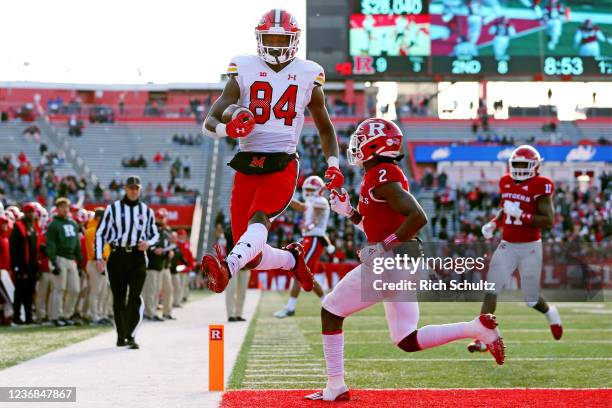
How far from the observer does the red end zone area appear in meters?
6.55

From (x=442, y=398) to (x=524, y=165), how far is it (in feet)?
14.8

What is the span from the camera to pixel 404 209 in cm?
635

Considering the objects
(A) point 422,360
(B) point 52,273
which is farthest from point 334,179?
(B) point 52,273

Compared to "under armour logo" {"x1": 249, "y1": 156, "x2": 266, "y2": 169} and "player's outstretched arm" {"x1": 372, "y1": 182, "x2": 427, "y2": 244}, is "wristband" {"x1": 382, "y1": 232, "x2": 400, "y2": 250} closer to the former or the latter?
"player's outstretched arm" {"x1": 372, "y1": 182, "x2": 427, "y2": 244}

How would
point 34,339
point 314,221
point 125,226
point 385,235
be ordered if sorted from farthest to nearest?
point 314,221 < point 34,339 < point 125,226 < point 385,235

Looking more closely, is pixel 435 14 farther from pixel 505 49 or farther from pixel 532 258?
pixel 532 258

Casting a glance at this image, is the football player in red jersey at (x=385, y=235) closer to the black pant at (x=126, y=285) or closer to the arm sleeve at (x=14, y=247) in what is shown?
the black pant at (x=126, y=285)

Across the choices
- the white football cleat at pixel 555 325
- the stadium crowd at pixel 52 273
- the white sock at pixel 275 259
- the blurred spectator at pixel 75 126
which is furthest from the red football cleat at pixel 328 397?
the blurred spectator at pixel 75 126

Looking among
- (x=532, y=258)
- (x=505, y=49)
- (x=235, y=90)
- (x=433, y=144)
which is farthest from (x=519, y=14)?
(x=235, y=90)

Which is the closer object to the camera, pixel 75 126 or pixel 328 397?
pixel 328 397

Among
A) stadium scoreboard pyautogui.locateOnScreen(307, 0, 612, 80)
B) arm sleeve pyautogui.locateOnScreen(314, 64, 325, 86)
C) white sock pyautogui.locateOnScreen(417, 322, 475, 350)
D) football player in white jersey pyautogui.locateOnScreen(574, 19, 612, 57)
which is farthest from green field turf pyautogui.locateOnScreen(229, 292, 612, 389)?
football player in white jersey pyautogui.locateOnScreen(574, 19, 612, 57)

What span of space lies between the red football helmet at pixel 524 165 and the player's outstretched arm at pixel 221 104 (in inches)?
181

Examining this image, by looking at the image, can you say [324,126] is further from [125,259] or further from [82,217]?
[82,217]

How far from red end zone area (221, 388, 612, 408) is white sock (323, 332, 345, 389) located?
0.16 metres
